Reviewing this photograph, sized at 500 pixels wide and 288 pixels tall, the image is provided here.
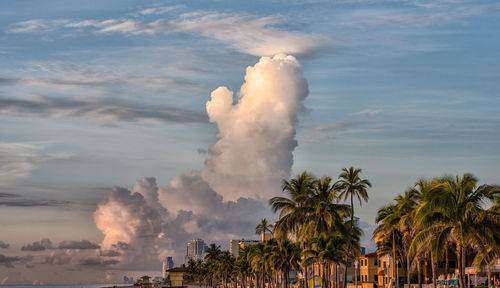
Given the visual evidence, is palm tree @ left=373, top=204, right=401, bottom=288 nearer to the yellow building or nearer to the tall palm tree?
the tall palm tree

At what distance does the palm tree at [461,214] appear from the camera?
57656mm

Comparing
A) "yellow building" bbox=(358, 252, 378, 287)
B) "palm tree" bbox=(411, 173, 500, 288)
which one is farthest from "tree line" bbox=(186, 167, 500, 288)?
"yellow building" bbox=(358, 252, 378, 287)

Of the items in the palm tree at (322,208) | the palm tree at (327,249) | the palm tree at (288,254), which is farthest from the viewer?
the palm tree at (288,254)

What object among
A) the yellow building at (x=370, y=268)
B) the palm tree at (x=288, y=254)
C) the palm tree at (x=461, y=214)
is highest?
the palm tree at (x=461, y=214)

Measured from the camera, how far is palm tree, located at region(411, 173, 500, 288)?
2270 inches

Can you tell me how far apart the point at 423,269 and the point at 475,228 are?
9231cm

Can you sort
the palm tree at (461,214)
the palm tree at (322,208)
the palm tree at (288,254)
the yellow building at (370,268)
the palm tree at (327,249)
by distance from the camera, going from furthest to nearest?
1. the yellow building at (370,268)
2. the palm tree at (288,254)
3. the palm tree at (322,208)
4. the palm tree at (327,249)
5. the palm tree at (461,214)

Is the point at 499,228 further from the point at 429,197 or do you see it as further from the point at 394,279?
the point at 394,279

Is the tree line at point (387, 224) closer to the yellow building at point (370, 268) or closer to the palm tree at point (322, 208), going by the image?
the palm tree at point (322, 208)

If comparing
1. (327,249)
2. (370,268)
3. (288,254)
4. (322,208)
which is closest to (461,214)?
(327,249)

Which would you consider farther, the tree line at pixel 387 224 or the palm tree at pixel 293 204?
the palm tree at pixel 293 204

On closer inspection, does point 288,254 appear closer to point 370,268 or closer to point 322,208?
point 322,208

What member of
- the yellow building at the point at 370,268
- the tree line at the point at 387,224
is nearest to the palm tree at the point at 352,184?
the tree line at the point at 387,224

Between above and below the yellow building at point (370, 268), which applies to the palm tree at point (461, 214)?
above
